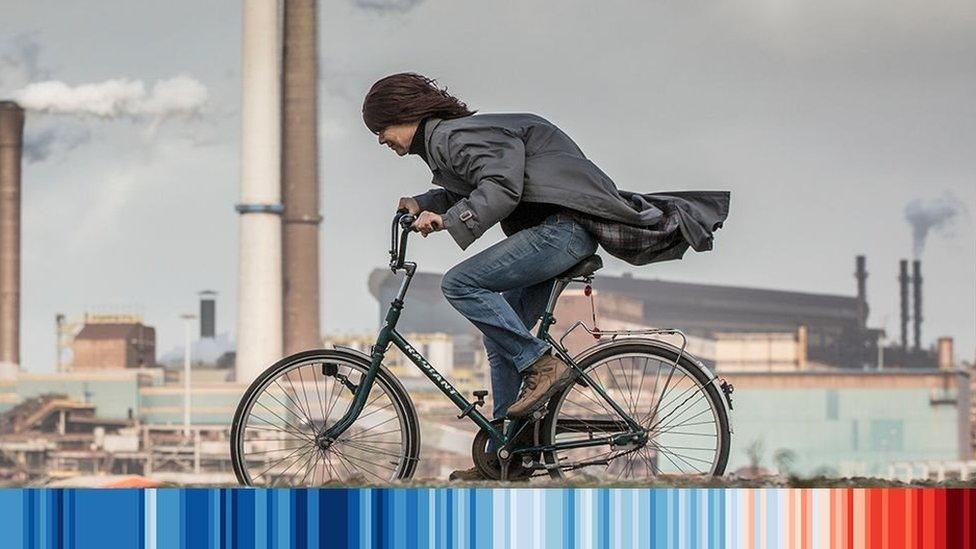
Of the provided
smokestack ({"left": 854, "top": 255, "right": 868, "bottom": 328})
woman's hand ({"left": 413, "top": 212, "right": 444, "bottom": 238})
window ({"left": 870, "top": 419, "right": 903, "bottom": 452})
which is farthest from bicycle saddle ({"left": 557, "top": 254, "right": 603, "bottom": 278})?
smokestack ({"left": 854, "top": 255, "right": 868, "bottom": 328})

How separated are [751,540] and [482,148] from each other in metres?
0.84

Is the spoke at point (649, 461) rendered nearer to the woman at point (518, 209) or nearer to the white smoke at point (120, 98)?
the woman at point (518, 209)

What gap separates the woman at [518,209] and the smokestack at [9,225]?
3406 cm

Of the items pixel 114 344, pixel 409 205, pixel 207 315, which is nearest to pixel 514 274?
pixel 409 205

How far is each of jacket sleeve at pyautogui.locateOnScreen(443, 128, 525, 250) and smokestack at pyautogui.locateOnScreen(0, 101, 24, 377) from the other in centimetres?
3415

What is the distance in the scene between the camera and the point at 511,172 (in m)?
2.46

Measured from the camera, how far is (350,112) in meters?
36.2

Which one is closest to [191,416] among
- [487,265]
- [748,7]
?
[748,7]

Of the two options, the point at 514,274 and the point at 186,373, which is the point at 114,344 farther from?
the point at 514,274

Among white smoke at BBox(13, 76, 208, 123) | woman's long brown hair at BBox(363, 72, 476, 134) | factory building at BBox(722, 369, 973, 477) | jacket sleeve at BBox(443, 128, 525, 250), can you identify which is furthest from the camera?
factory building at BBox(722, 369, 973, 477)

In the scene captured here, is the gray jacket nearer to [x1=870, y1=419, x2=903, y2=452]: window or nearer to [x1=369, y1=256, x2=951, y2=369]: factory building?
[x1=369, y1=256, x2=951, y2=369]: factory building

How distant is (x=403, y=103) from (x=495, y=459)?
62 centimetres

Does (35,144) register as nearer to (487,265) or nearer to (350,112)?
(350,112)

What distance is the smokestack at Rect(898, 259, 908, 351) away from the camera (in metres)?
41.5
